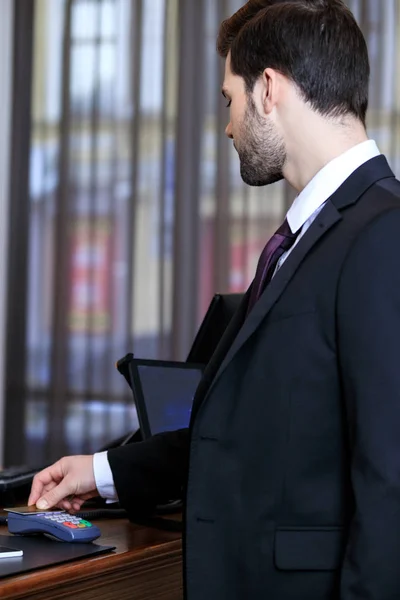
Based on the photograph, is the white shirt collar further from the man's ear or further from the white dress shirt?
the man's ear

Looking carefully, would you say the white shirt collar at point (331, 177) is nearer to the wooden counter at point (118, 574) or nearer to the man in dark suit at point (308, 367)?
the man in dark suit at point (308, 367)

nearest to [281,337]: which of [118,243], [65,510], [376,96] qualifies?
[65,510]

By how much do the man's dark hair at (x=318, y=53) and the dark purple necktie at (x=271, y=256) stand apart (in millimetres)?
202

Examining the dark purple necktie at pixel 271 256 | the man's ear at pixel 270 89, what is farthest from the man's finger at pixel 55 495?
the man's ear at pixel 270 89

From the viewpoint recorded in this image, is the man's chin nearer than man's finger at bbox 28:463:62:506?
Yes

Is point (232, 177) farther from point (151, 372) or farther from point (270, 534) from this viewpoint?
point (270, 534)

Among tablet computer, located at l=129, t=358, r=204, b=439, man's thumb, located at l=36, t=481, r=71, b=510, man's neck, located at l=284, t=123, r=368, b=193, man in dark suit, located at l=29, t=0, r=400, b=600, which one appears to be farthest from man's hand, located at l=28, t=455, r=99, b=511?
man's neck, located at l=284, t=123, r=368, b=193

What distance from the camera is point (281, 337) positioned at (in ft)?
4.45

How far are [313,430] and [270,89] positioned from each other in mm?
548

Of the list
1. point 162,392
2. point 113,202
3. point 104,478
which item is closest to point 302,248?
point 104,478

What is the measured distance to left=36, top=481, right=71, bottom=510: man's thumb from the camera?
171 centimetres

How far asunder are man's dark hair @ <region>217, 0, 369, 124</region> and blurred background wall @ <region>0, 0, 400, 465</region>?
8.75ft

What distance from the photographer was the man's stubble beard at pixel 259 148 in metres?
1.54

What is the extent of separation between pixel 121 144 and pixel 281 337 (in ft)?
10.9
